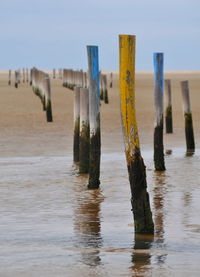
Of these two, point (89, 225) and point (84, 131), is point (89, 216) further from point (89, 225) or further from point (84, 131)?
point (84, 131)

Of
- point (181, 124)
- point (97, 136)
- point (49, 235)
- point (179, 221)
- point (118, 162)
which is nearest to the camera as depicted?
point (49, 235)

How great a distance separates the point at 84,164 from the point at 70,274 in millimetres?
7338

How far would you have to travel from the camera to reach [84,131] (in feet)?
47.2

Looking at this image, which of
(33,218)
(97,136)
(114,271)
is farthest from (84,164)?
(114,271)

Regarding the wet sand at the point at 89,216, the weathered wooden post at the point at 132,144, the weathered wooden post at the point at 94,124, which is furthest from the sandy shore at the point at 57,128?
the weathered wooden post at the point at 132,144

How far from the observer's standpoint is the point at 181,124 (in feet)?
81.7

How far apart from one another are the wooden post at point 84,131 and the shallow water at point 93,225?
22 centimetres

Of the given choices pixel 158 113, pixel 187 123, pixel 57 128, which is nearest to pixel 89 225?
pixel 158 113

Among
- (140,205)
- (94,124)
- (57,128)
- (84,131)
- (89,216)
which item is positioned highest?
(94,124)

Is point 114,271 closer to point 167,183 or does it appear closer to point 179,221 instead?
point 179,221

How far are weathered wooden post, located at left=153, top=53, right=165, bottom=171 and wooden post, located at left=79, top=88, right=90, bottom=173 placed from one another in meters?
1.19

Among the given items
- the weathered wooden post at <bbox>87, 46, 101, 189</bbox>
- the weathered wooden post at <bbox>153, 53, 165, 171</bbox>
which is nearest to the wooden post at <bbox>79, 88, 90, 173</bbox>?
the weathered wooden post at <bbox>153, 53, 165, 171</bbox>

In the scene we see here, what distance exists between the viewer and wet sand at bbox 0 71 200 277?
7.26 m

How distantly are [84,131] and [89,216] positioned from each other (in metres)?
4.57
